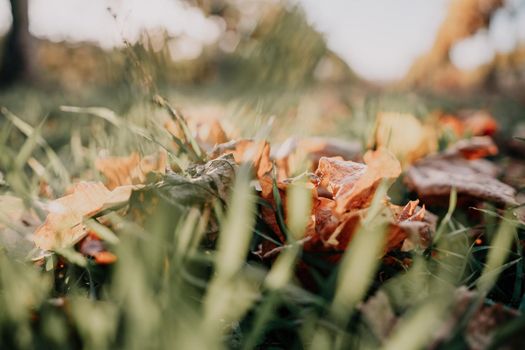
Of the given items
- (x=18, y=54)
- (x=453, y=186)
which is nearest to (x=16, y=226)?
(x=453, y=186)

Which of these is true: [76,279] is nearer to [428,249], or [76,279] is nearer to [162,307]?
[162,307]

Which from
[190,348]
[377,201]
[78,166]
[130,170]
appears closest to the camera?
[190,348]

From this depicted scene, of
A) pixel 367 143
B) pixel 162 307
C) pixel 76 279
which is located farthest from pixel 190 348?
pixel 367 143

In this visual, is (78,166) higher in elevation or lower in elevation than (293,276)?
lower

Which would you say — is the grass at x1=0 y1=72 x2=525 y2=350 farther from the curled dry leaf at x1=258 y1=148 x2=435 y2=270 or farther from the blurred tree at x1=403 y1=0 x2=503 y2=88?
the blurred tree at x1=403 y1=0 x2=503 y2=88

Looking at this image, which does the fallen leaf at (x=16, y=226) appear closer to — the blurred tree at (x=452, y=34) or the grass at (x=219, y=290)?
the grass at (x=219, y=290)

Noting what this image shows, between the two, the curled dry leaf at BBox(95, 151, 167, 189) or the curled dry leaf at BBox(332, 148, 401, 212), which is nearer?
the curled dry leaf at BBox(332, 148, 401, 212)

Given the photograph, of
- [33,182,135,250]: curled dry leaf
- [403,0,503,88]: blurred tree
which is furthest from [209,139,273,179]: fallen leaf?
[403,0,503,88]: blurred tree

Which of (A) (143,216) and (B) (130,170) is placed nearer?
(A) (143,216)
